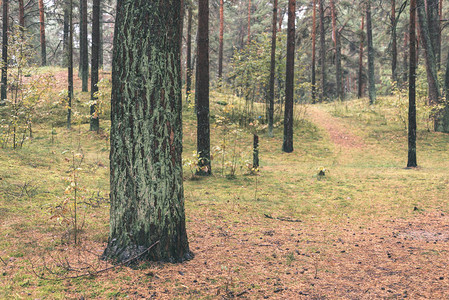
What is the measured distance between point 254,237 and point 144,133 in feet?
7.65

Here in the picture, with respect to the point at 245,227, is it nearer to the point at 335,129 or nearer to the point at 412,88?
the point at 412,88

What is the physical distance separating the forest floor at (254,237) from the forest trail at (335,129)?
6.08m

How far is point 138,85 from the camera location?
3.11m

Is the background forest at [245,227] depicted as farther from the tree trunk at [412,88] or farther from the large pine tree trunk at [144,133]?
the tree trunk at [412,88]

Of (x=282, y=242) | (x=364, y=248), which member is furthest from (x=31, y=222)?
(x=364, y=248)

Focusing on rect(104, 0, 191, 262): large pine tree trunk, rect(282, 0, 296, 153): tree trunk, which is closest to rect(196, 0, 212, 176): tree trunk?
rect(104, 0, 191, 262): large pine tree trunk

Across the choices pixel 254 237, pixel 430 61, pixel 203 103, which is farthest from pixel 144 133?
pixel 430 61

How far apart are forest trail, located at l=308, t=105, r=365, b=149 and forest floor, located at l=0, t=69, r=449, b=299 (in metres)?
6.08

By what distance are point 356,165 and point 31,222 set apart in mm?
11425

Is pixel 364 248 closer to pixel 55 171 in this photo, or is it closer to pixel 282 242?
pixel 282 242

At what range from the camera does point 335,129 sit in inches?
711

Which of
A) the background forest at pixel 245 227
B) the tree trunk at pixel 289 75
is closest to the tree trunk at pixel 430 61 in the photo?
the background forest at pixel 245 227

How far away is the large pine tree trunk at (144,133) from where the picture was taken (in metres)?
3.11

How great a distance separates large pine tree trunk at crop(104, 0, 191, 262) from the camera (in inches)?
123
